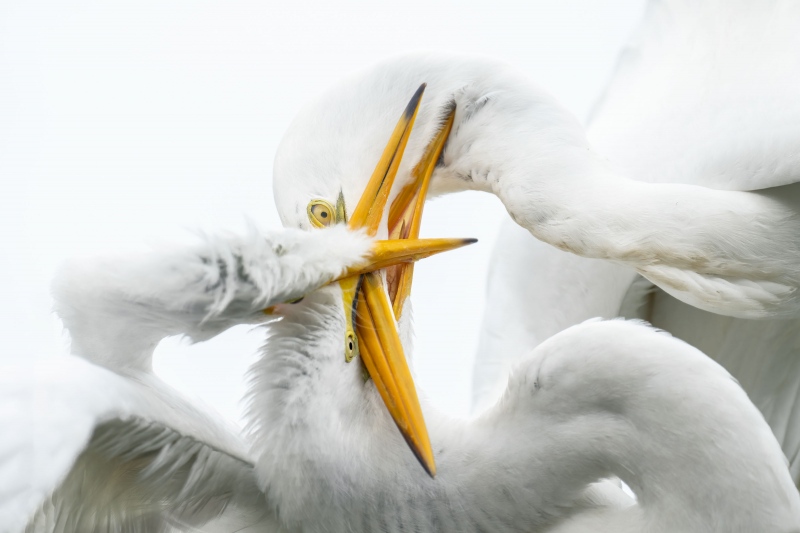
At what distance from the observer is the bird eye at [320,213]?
3.96ft

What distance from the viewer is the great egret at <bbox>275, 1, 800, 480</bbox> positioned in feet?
3.99

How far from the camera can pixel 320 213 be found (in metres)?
Answer: 1.21

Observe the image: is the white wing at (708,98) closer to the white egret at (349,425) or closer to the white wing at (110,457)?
the white egret at (349,425)

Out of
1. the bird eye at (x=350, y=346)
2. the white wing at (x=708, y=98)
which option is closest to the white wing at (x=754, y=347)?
the white wing at (x=708, y=98)

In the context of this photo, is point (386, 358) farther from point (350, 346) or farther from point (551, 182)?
point (551, 182)

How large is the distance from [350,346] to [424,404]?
0.15 metres

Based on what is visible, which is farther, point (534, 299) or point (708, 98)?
point (534, 299)

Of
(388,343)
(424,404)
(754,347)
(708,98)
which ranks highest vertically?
(708,98)

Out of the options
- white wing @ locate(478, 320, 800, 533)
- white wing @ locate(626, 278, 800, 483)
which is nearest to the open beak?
white wing @ locate(478, 320, 800, 533)

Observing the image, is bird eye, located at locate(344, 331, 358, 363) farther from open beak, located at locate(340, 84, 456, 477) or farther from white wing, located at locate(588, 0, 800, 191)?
white wing, located at locate(588, 0, 800, 191)

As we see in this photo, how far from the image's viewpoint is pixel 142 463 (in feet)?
3.36

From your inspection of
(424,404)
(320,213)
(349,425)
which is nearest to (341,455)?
(349,425)

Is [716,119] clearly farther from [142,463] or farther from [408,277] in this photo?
[142,463]

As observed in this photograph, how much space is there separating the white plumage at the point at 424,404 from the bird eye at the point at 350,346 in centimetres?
2
